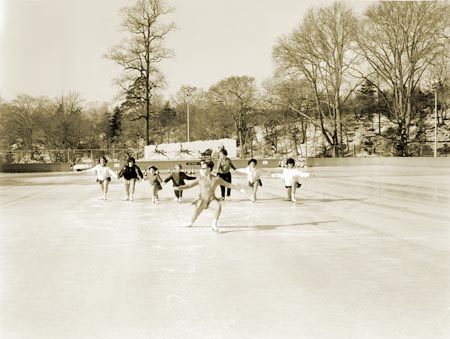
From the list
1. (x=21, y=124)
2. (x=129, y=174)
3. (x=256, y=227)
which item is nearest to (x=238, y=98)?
(x=21, y=124)

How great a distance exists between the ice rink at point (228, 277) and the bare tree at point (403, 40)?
3298cm

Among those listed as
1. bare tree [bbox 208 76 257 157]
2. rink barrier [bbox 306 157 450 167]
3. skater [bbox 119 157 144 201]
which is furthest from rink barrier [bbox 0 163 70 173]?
skater [bbox 119 157 144 201]

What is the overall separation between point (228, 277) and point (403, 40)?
40.6m

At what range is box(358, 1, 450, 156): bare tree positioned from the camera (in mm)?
37122

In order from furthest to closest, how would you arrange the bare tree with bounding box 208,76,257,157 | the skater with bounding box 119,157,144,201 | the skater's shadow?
1. the bare tree with bounding box 208,76,257,157
2. the skater with bounding box 119,157,144,201
3. the skater's shadow

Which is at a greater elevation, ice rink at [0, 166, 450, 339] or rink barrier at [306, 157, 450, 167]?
rink barrier at [306, 157, 450, 167]

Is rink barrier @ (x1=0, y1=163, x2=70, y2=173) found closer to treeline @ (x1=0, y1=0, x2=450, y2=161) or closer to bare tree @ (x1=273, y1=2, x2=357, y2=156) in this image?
treeline @ (x1=0, y1=0, x2=450, y2=161)

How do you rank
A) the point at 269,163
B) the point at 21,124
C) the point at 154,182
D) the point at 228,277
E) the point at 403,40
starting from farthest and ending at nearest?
the point at 21,124 → the point at 269,163 → the point at 403,40 → the point at 154,182 → the point at 228,277

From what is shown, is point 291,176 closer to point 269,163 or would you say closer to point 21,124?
point 269,163

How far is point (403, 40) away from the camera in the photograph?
3962 centimetres

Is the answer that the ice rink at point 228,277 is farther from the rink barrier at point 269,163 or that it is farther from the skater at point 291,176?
the rink barrier at point 269,163

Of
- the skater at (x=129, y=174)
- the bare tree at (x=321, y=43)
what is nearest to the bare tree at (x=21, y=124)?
the bare tree at (x=321, y=43)

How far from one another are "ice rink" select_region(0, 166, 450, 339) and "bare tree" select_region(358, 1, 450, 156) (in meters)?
33.0

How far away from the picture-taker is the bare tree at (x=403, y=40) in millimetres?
37122
